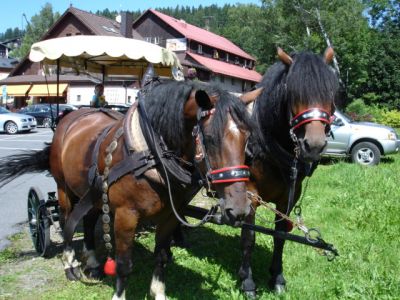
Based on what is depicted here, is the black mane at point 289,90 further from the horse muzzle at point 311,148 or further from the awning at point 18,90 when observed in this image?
the awning at point 18,90

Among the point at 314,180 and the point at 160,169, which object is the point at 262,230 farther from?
the point at 314,180

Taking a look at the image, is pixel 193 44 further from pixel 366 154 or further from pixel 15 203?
pixel 15 203

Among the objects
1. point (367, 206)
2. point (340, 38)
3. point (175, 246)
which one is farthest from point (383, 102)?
point (175, 246)

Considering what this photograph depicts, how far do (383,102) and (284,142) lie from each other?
30502 millimetres

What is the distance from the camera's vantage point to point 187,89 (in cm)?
301

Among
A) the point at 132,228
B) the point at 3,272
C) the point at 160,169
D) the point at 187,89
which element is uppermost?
the point at 187,89

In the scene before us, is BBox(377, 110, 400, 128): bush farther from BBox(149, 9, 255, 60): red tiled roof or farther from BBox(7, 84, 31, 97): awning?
BBox(7, 84, 31, 97): awning

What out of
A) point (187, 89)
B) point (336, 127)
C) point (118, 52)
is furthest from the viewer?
point (336, 127)

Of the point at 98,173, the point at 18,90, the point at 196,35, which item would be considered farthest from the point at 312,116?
the point at 196,35

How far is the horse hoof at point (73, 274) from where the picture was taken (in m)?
4.27

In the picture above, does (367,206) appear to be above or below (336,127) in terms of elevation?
below

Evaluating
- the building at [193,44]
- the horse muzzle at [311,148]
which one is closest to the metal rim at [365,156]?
the horse muzzle at [311,148]

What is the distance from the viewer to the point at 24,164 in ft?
17.2

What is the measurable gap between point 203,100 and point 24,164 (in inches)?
134
